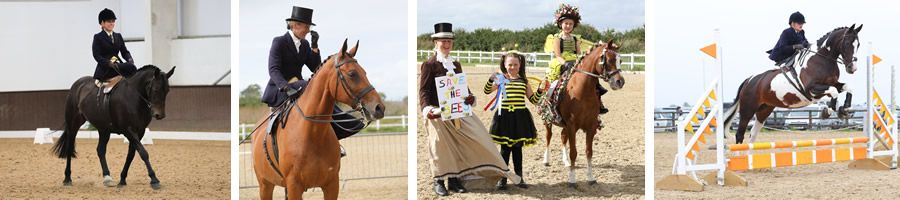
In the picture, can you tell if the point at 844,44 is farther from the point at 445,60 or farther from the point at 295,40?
the point at 295,40

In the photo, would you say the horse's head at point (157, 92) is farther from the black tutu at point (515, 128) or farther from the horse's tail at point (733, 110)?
the horse's tail at point (733, 110)

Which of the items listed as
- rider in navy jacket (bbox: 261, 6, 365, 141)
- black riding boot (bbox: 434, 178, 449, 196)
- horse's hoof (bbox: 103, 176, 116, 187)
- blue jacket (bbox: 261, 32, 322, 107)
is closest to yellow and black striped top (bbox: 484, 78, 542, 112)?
black riding boot (bbox: 434, 178, 449, 196)

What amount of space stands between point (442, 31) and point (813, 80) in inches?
161

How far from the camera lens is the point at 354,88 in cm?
317

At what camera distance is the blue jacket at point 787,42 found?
6.62 metres

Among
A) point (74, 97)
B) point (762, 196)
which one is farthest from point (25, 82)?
point (762, 196)

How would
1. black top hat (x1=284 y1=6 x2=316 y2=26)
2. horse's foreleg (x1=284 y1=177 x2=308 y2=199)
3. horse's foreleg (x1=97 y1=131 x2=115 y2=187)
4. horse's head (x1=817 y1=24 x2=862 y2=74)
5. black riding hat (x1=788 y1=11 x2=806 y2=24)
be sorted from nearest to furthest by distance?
1. horse's foreleg (x1=284 y1=177 x2=308 y2=199)
2. black top hat (x1=284 y1=6 x2=316 y2=26)
3. horse's foreleg (x1=97 y1=131 x2=115 y2=187)
4. horse's head (x1=817 y1=24 x2=862 y2=74)
5. black riding hat (x1=788 y1=11 x2=806 y2=24)

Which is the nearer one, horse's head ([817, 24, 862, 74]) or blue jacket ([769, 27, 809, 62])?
horse's head ([817, 24, 862, 74])

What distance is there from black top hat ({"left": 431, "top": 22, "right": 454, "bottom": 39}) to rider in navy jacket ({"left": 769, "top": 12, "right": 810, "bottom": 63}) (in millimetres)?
3826

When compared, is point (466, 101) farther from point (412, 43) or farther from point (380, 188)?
point (380, 188)

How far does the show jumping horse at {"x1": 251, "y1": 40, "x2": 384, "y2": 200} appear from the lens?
3.18m

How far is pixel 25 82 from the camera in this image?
10859mm

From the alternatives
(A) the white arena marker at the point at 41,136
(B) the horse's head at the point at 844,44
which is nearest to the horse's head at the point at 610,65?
(B) the horse's head at the point at 844,44

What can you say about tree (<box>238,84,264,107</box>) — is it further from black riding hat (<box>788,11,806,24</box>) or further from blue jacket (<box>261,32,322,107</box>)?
black riding hat (<box>788,11,806,24</box>)
